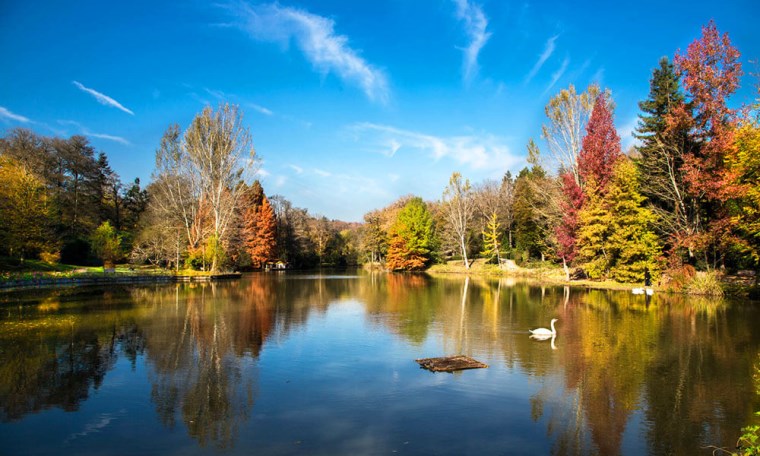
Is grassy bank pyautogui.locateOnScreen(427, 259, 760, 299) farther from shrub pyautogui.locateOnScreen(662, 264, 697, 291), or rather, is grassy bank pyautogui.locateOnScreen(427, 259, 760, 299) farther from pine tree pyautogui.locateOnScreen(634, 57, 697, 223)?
pine tree pyautogui.locateOnScreen(634, 57, 697, 223)

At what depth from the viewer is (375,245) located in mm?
73375

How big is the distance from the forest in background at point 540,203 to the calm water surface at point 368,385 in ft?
34.6

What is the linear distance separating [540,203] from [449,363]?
43440 mm

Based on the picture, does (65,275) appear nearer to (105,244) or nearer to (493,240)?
(105,244)

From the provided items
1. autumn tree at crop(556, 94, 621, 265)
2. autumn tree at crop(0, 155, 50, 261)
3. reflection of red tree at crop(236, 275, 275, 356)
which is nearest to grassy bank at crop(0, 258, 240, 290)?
autumn tree at crop(0, 155, 50, 261)

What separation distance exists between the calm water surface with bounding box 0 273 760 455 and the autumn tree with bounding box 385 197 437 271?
1735 inches

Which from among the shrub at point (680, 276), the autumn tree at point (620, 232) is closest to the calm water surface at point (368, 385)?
the shrub at point (680, 276)

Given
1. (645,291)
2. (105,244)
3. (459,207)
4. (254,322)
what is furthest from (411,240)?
(254,322)

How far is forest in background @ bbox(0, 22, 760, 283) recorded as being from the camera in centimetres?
2448

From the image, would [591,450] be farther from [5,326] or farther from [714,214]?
[714,214]

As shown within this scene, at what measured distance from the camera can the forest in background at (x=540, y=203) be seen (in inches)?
964

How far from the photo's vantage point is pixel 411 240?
6184 centimetres

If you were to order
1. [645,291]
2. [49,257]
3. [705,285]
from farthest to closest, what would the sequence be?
[49,257], [645,291], [705,285]

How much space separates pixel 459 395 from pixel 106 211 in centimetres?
5775
